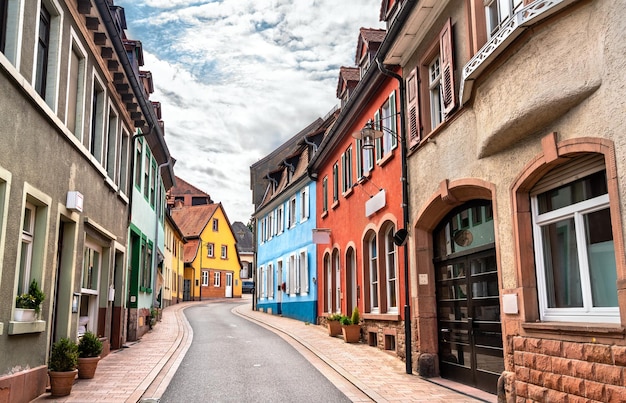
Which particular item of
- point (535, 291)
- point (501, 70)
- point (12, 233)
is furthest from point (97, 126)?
point (535, 291)

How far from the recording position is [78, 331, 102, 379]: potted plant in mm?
10586

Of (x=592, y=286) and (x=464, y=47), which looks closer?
(x=592, y=286)

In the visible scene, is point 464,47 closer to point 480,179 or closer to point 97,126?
point 480,179

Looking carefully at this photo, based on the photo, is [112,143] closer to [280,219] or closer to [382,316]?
[382,316]

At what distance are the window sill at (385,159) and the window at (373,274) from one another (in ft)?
7.55

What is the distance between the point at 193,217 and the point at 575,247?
170 ft

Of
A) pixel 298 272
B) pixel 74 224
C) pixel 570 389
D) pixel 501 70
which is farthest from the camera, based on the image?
pixel 298 272

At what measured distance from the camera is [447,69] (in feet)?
35.0

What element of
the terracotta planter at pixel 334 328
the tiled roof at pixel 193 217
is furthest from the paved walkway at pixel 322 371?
the tiled roof at pixel 193 217

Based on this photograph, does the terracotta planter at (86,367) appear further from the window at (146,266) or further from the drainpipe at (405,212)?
the window at (146,266)

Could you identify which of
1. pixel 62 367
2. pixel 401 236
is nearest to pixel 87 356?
pixel 62 367

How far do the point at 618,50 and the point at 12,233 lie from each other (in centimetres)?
734

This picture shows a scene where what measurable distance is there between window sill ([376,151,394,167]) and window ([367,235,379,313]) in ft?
7.55

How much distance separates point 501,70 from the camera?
8.31m
